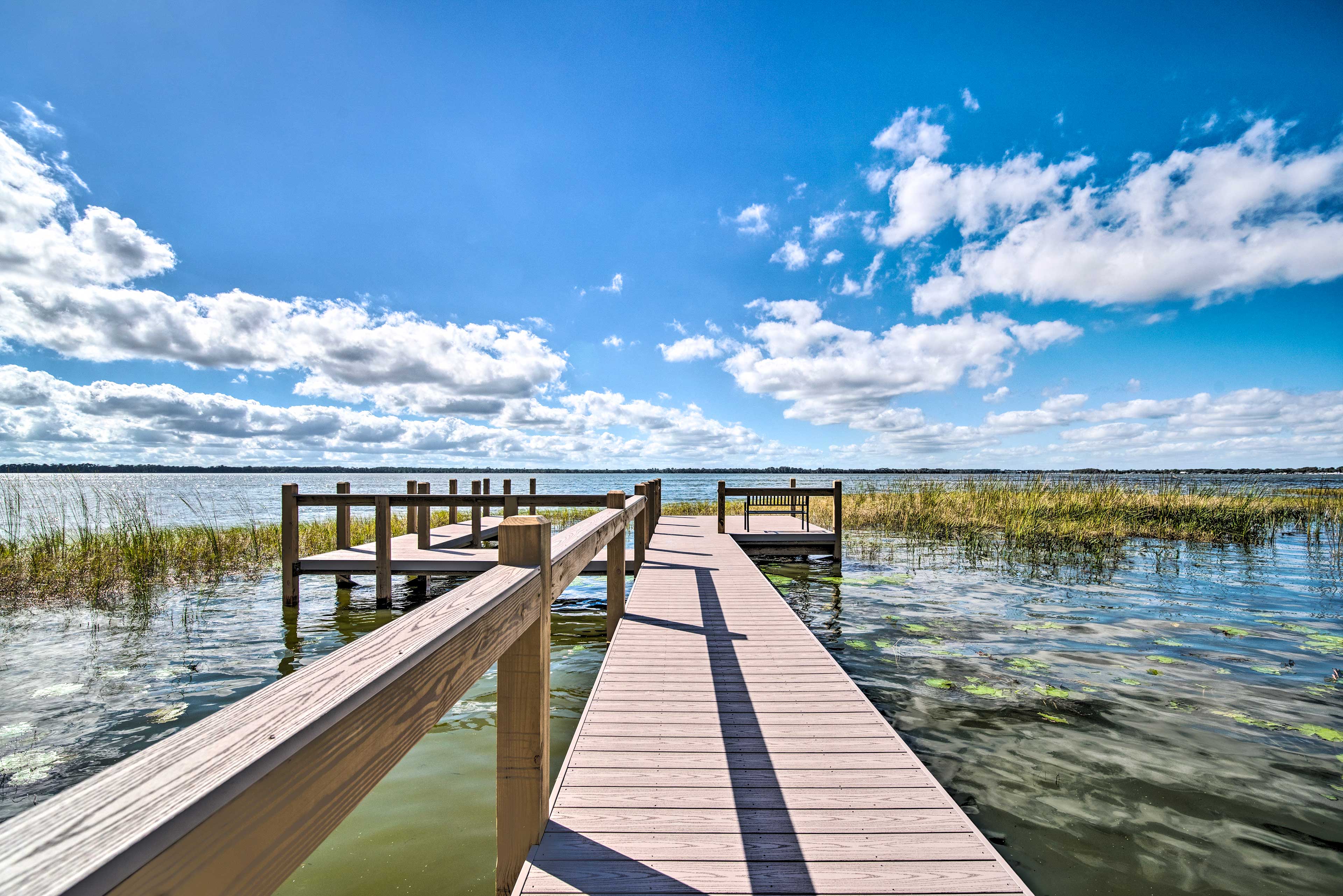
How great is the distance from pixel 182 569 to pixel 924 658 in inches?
550

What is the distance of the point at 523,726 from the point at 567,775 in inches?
41.2

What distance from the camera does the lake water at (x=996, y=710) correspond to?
365 centimetres

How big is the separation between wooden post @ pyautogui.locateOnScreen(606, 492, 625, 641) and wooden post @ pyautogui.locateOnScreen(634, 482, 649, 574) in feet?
7.72

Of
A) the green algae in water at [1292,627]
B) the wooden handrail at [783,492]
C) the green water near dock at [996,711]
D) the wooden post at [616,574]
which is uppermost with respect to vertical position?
the wooden handrail at [783,492]

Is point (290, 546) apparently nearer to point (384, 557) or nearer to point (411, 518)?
point (384, 557)

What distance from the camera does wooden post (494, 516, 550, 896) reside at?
8.09 ft

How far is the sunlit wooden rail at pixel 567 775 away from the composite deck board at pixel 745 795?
0.01 meters

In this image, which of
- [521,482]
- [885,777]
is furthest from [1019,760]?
[521,482]

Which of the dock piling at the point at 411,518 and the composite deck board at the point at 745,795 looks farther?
the dock piling at the point at 411,518

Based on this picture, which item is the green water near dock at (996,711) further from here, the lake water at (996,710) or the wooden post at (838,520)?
the wooden post at (838,520)

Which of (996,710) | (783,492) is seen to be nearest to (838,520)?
(783,492)

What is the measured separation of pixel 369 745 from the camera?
1.23 meters

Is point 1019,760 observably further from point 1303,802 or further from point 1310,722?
point 1310,722

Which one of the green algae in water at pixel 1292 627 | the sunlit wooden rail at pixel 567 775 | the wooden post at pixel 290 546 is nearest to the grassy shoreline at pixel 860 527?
the wooden post at pixel 290 546
